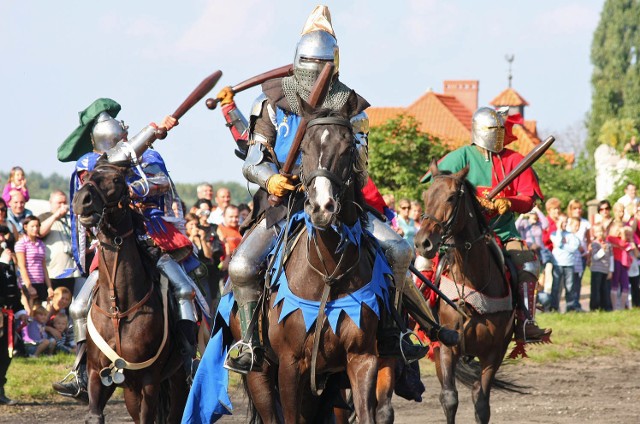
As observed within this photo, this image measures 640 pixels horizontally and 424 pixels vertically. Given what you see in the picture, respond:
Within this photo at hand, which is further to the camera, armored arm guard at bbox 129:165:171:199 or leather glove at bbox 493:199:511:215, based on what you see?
leather glove at bbox 493:199:511:215

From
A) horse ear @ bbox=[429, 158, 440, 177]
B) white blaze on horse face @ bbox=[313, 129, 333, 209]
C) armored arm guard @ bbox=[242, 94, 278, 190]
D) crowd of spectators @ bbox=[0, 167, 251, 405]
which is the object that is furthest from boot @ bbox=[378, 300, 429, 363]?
crowd of spectators @ bbox=[0, 167, 251, 405]

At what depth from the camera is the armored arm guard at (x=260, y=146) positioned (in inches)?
284

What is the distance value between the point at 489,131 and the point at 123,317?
3.79 metres

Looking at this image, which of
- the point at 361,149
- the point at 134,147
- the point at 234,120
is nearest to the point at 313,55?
the point at 361,149

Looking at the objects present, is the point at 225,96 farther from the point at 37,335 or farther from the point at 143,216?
the point at 37,335

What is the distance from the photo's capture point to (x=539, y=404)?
473 inches

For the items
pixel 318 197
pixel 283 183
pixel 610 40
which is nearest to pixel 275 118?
pixel 283 183

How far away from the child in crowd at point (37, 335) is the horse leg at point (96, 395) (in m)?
5.33

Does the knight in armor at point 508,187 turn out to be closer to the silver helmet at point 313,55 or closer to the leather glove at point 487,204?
the leather glove at point 487,204

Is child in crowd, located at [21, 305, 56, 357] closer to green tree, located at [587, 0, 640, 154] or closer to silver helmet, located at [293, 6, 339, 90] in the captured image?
silver helmet, located at [293, 6, 339, 90]

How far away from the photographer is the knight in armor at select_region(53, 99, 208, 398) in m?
8.62

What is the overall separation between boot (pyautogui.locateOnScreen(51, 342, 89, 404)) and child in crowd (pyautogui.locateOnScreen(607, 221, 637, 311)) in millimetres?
12737

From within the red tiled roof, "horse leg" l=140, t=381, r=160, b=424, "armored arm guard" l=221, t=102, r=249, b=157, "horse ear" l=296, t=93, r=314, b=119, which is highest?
the red tiled roof

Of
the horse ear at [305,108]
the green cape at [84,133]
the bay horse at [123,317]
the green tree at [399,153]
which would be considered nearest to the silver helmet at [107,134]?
the green cape at [84,133]
